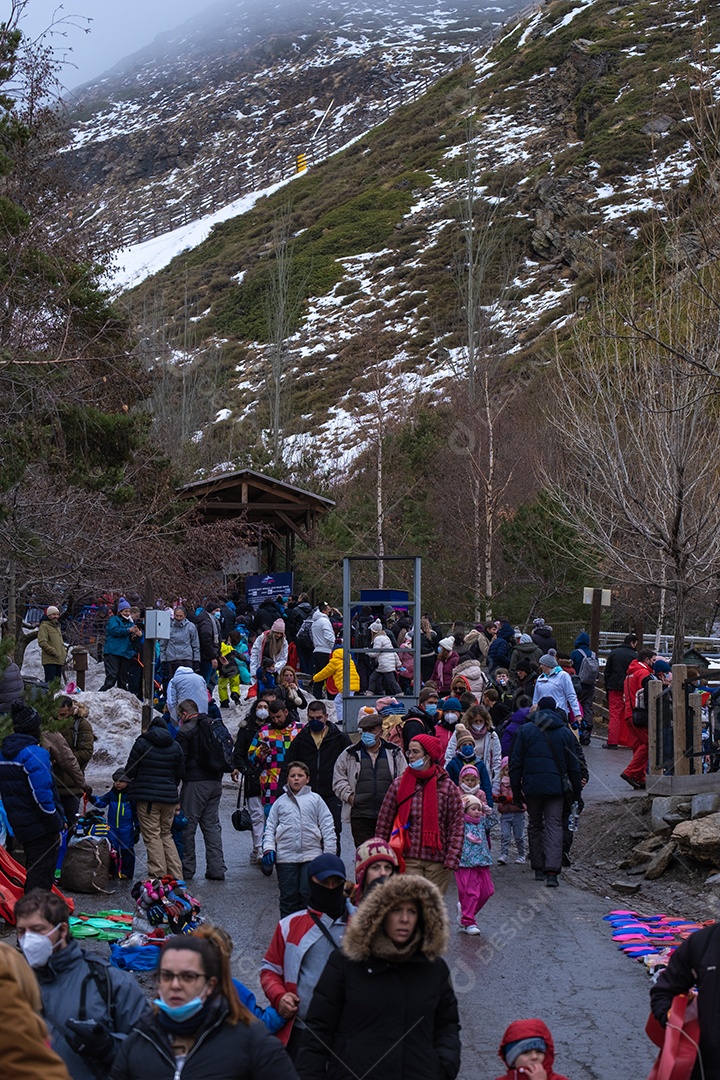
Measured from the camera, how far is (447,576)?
32531 mm

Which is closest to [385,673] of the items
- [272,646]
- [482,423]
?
[272,646]

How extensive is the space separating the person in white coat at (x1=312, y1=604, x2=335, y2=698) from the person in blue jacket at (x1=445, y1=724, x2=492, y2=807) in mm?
10084

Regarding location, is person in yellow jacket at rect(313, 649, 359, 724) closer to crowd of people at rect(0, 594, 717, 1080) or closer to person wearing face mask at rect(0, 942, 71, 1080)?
crowd of people at rect(0, 594, 717, 1080)

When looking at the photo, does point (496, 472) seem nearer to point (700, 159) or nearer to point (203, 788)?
point (700, 159)

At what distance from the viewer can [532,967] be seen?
880 centimetres

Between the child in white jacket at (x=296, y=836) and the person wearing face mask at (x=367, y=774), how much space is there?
4.90 feet

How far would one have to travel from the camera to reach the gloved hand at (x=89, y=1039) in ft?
14.8

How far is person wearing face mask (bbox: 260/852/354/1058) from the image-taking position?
5.27 meters

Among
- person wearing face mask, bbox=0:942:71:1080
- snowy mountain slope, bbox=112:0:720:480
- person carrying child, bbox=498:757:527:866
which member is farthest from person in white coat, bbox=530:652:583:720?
snowy mountain slope, bbox=112:0:720:480

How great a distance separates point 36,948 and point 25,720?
15.1 feet

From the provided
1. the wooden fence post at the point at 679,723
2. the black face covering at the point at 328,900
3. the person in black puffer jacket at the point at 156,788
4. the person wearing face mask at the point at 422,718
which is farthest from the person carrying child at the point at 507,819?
the black face covering at the point at 328,900

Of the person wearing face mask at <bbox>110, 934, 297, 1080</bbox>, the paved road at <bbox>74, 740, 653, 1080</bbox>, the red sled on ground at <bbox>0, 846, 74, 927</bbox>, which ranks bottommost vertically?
the paved road at <bbox>74, 740, 653, 1080</bbox>

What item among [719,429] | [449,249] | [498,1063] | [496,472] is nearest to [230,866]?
[498,1063]

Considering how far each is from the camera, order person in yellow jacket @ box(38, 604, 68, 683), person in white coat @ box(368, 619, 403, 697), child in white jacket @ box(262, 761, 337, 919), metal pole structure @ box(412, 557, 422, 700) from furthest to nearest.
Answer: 1. person in white coat @ box(368, 619, 403, 697)
2. metal pole structure @ box(412, 557, 422, 700)
3. person in yellow jacket @ box(38, 604, 68, 683)
4. child in white jacket @ box(262, 761, 337, 919)
